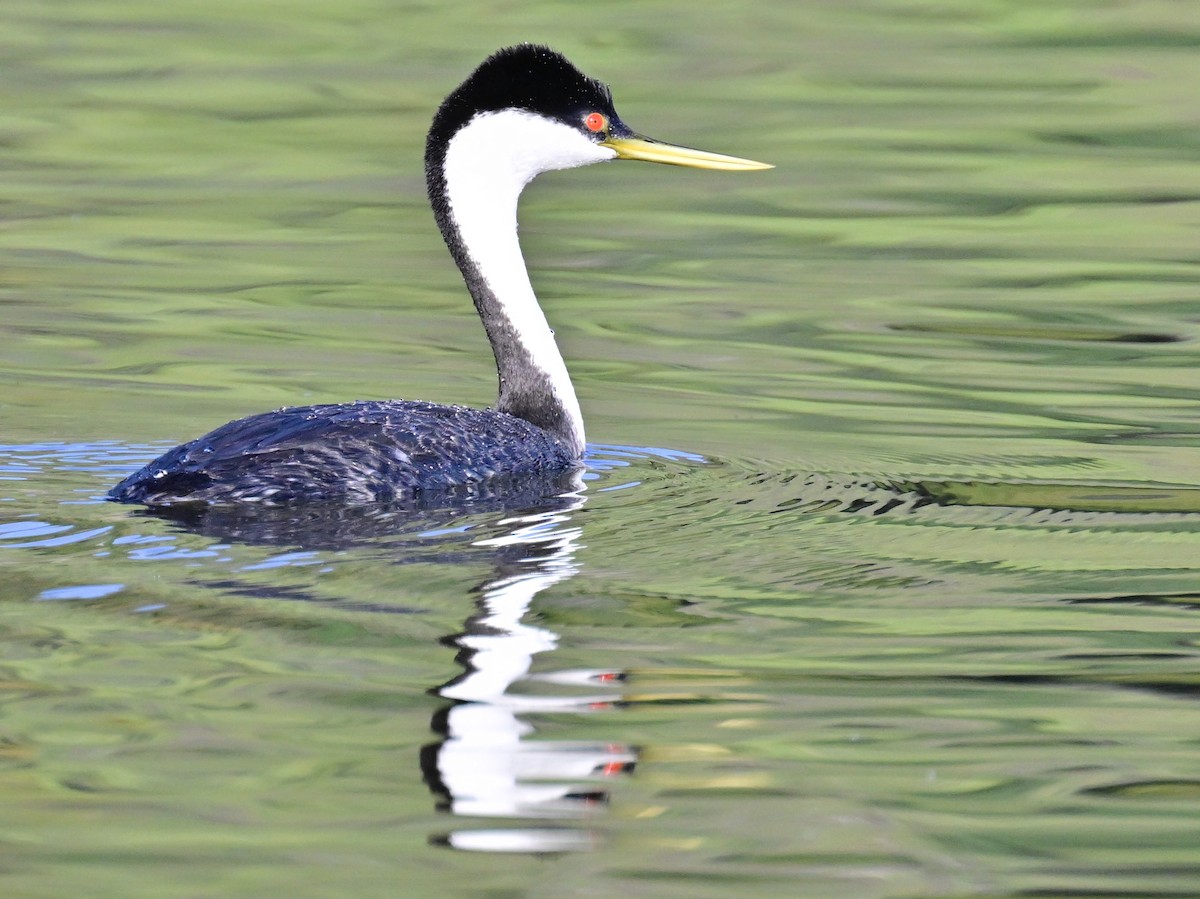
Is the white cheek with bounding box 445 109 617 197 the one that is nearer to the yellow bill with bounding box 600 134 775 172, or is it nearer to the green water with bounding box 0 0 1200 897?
the yellow bill with bounding box 600 134 775 172

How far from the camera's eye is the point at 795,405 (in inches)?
385

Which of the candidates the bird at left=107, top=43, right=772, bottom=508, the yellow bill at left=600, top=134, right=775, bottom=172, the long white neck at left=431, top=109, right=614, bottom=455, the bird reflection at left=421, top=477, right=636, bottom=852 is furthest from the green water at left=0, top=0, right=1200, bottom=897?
the yellow bill at left=600, top=134, right=775, bottom=172

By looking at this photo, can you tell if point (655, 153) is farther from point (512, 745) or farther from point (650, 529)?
point (512, 745)

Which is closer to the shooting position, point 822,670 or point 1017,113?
point 822,670

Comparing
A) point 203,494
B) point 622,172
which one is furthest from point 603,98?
point 622,172

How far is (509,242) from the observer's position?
8930 millimetres

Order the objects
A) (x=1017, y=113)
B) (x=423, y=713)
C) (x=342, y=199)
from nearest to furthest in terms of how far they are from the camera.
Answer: (x=423, y=713) < (x=342, y=199) < (x=1017, y=113)

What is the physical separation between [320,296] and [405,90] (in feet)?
20.9

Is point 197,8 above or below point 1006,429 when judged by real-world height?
above

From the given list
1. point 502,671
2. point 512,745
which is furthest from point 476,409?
point 512,745

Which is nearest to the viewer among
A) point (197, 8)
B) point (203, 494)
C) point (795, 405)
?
point (203, 494)

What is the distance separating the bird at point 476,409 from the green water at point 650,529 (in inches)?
8.9

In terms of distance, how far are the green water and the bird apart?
0.23 m

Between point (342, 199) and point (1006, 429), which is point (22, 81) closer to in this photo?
point (342, 199)
